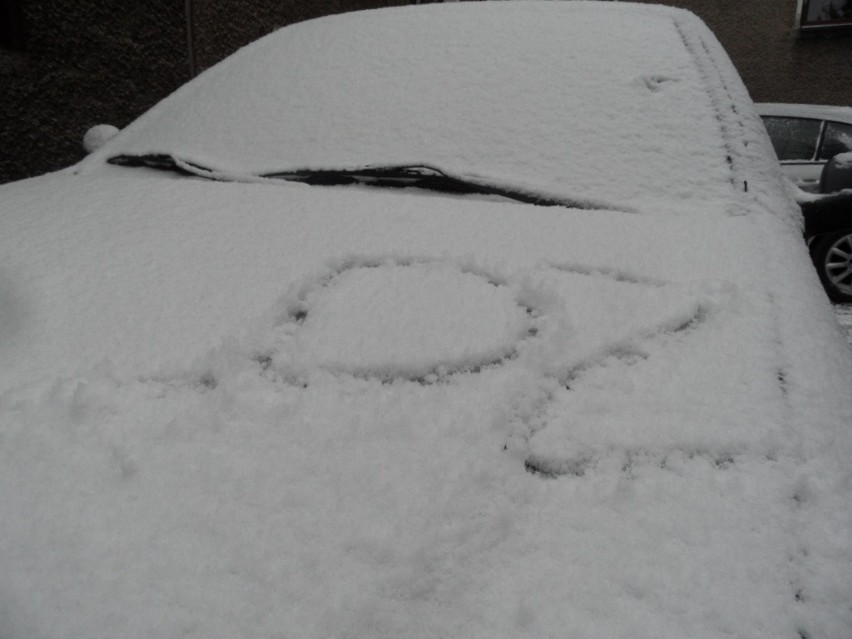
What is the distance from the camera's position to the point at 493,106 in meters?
1.50

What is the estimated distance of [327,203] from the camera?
4.15ft

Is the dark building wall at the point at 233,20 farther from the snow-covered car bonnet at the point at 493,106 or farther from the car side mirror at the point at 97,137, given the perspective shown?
the snow-covered car bonnet at the point at 493,106

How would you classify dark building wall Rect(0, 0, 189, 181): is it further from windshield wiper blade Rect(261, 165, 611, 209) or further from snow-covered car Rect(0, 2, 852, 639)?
windshield wiper blade Rect(261, 165, 611, 209)

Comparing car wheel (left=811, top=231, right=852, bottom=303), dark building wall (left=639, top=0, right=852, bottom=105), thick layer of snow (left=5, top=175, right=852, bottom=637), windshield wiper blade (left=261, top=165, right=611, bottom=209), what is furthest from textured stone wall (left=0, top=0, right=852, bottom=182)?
dark building wall (left=639, top=0, right=852, bottom=105)

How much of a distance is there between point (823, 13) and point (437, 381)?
38.3ft

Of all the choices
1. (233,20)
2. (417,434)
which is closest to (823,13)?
(233,20)

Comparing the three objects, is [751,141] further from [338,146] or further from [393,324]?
[393,324]

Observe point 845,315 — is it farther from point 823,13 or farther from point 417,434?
point 823,13

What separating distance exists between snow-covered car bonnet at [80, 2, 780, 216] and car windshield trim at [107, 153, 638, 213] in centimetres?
1

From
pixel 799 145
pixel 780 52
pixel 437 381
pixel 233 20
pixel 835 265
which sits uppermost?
pixel 233 20

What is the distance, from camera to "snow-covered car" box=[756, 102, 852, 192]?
494 centimetres

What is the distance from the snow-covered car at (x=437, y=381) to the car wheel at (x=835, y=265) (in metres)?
3.36

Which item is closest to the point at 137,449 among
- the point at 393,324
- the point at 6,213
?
the point at 393,324

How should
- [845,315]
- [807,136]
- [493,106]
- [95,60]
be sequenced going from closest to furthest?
[493,106], [845,315], [95,60], [807,136]
